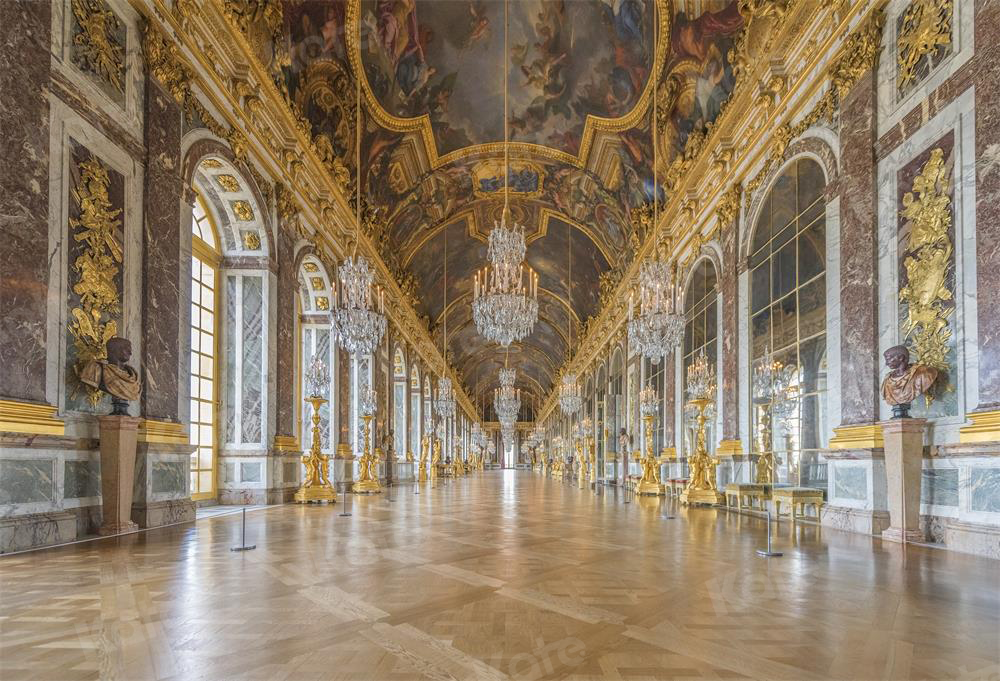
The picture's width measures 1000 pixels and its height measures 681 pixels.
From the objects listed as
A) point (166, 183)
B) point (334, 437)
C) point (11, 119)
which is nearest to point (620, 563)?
point (11, 119)

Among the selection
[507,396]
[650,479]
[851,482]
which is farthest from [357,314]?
[507,396]

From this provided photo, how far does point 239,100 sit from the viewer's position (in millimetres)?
9406

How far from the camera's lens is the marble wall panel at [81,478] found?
5586 millimetres

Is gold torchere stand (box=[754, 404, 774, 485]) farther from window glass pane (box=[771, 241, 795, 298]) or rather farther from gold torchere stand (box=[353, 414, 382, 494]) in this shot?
gold torchere stand (box=[353, 414, 382, 494])

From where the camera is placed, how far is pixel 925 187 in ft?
20.3

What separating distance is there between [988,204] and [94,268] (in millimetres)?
8426

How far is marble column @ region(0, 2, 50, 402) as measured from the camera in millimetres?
5004

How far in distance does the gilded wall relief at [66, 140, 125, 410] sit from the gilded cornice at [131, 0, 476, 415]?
1894mm

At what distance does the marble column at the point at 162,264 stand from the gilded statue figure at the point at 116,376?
63 cm

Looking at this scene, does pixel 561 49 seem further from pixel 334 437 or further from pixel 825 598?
pixel 825 598

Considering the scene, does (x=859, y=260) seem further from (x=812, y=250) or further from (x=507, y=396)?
(x=507, y=396)

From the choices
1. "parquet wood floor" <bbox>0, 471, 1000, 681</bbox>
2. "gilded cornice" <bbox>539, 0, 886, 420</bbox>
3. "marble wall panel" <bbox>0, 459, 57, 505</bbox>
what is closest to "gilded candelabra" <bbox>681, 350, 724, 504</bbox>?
"gilded cornice" <bbox>539, 0, 886, 420</bbox>

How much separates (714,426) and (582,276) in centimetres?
1507

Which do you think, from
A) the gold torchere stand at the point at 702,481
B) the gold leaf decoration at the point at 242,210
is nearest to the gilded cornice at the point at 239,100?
the gold leaf decoration at the point at 242,210
